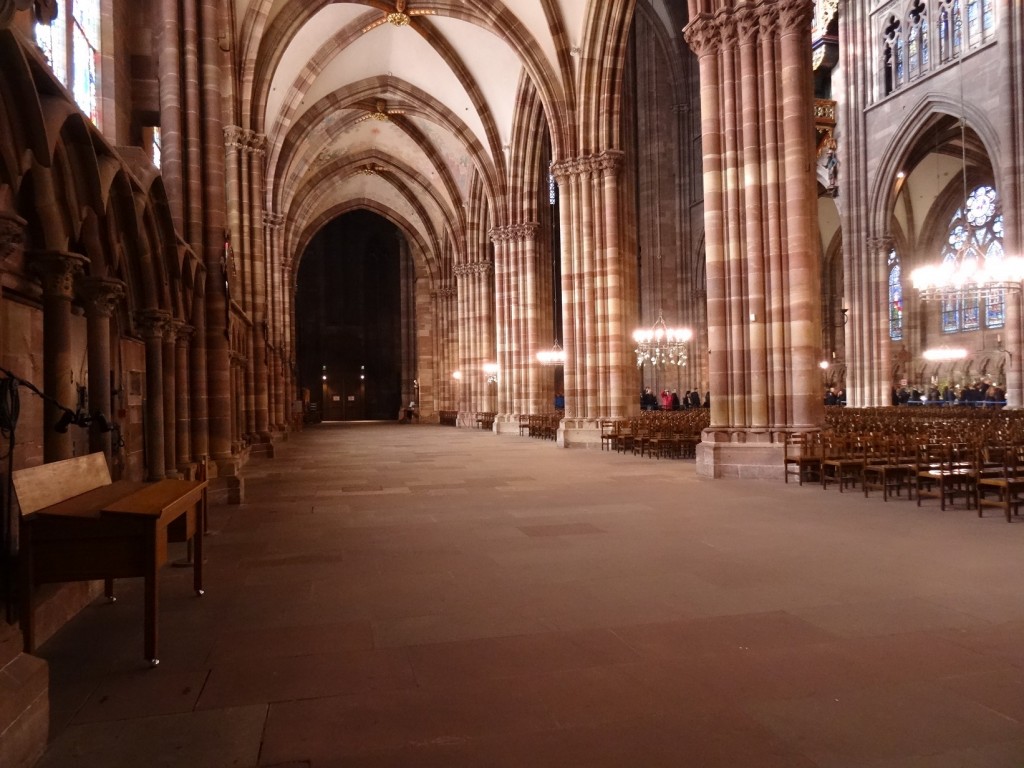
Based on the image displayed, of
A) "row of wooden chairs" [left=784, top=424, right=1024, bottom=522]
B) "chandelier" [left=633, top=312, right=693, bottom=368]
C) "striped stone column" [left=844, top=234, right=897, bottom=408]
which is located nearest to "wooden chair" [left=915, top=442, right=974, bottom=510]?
"row of wooden chairs" [left=784, top=424, right=1024, bottom=522]

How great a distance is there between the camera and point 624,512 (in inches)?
370

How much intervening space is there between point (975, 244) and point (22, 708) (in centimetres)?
4184

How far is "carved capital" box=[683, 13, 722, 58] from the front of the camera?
1397 centimetres

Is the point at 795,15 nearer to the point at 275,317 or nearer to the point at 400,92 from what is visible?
the point at 400,92

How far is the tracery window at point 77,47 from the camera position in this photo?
815 cm

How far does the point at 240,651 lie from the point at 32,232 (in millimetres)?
3185

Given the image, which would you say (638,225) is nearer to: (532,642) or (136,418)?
(136,418)

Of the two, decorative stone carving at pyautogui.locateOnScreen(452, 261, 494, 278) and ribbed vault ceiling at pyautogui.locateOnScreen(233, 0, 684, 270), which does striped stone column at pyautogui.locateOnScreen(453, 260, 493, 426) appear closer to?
decorative stone carving at pyautogui.locateOnScreen(452, 261, 494, 278)

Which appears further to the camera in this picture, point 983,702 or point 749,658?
point 749,658

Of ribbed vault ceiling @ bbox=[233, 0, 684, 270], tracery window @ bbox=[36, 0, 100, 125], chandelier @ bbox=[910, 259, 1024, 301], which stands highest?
ribbed vault ceiling @ bbox=[233, 0, 684, 270]

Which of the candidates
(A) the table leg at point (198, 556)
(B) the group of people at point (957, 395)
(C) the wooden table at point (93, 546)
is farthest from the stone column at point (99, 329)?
(B) the group of people at point (957, 395)

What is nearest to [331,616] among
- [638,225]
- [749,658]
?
[749,658]

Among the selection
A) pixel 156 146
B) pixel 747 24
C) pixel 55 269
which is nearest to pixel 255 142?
pixel 156 146

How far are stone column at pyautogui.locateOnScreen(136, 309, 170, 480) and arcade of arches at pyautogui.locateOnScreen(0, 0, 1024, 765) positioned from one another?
4 cm
